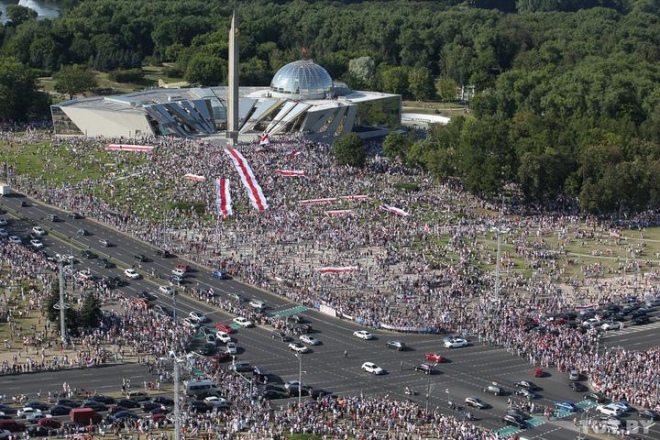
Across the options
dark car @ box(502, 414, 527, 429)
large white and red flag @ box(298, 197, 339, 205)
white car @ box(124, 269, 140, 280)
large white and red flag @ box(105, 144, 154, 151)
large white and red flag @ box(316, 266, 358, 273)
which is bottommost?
dark car @ box(502, 414, 527, 429)

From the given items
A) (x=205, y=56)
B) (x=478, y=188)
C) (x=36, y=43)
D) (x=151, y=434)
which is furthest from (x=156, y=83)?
(x=151, y=434)

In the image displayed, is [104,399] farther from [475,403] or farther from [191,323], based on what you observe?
[475,403]

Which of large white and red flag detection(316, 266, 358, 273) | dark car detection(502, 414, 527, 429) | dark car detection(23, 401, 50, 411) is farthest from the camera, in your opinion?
large white and red flag detection(316, 266, 358, 273)

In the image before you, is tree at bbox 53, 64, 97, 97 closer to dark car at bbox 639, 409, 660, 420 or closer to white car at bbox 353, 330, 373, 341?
white car at bbox 353, 330, 373, 341

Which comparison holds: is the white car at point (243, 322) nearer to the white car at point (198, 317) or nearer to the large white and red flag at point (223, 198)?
the white car at point (198, 317)

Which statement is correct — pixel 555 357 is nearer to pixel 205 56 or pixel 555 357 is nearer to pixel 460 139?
pixel 460 139

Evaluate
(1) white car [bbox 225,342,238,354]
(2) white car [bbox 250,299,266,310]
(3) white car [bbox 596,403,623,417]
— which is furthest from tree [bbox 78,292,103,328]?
(3) white car [bbox 596,403,623,417]
